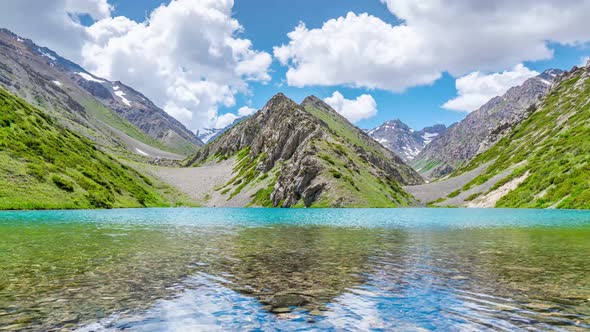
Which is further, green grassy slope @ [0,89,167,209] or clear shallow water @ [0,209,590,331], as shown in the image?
green grassy slope @ [0,89,167,209]

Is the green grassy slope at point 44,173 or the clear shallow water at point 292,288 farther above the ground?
the green grassy slope at point 44,173

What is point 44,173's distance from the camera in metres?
121

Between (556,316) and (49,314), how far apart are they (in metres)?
18.6

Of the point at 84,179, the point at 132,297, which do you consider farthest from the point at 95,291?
the point at 84,179

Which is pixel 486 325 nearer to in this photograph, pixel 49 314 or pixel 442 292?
pixel 442 292

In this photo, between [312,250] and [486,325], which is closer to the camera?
[486,325]

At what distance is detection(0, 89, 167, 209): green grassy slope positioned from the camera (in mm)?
105875

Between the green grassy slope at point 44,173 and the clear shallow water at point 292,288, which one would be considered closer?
the clear shallow water at point 292,288

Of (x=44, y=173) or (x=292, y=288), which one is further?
(x=44, y=173)

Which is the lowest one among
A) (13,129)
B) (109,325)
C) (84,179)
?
(109,325)

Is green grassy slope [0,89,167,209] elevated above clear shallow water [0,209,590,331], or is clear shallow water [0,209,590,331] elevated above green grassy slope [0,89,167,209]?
green grassy slope [0,89,167,209]

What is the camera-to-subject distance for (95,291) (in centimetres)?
1836

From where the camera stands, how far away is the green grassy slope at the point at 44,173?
347ft

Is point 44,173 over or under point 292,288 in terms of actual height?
over
